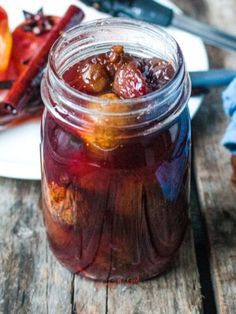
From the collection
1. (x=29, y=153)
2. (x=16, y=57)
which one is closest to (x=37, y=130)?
(x=29, y=153)

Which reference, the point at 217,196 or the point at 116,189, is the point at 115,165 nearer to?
the point at 116,189

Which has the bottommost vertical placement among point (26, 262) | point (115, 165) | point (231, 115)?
point (26, 262)

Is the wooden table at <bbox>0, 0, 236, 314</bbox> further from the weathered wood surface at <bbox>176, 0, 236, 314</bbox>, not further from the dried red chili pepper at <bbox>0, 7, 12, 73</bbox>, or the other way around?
the dried red chili pepper at <bbox>0, 7, 12, 73</bbox>

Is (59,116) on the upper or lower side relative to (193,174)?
upper

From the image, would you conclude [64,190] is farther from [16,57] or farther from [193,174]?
[16,57]

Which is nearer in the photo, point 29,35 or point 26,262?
point 26,262

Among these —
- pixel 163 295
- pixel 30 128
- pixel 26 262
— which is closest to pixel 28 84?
pixel 30 128

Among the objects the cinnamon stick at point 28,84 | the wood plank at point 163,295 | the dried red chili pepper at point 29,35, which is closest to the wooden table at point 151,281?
the wood plank at point 163,295
